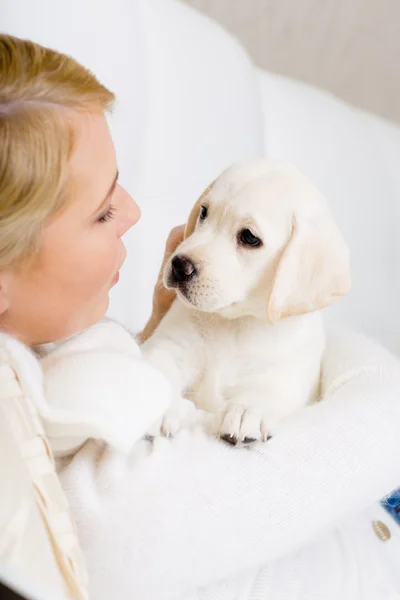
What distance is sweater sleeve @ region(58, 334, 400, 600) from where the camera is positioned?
0.81 m

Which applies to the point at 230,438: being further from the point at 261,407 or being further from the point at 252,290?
the point at 252,290

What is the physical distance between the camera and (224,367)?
3.87 feet

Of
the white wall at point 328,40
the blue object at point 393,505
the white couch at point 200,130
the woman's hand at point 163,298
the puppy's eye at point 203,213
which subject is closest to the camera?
the puppy's eye at point 203,213

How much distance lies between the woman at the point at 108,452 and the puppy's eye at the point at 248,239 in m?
0.21

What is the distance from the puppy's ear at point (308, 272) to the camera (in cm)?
109

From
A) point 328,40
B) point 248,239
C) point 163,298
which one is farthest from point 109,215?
point 328,40

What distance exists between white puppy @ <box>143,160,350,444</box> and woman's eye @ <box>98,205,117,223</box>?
0.18m

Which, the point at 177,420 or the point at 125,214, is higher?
the point at 125,214

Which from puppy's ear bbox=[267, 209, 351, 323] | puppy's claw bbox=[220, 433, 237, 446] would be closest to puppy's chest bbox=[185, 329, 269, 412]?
puppy's ear bbox=[267, 209, 351, 323]

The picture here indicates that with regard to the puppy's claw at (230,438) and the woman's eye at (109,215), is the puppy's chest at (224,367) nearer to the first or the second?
the puppy's claw at (230,438)

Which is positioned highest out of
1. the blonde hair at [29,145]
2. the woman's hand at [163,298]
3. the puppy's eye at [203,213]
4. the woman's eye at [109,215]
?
the blonde hair at [29,145]

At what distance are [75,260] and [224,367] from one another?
40cm

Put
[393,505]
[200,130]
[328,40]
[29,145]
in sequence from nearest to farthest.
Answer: [29,145], [393,505], [200,130], [328,40]

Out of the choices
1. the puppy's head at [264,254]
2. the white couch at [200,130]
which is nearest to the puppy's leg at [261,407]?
the puppy's head at [264,254]
